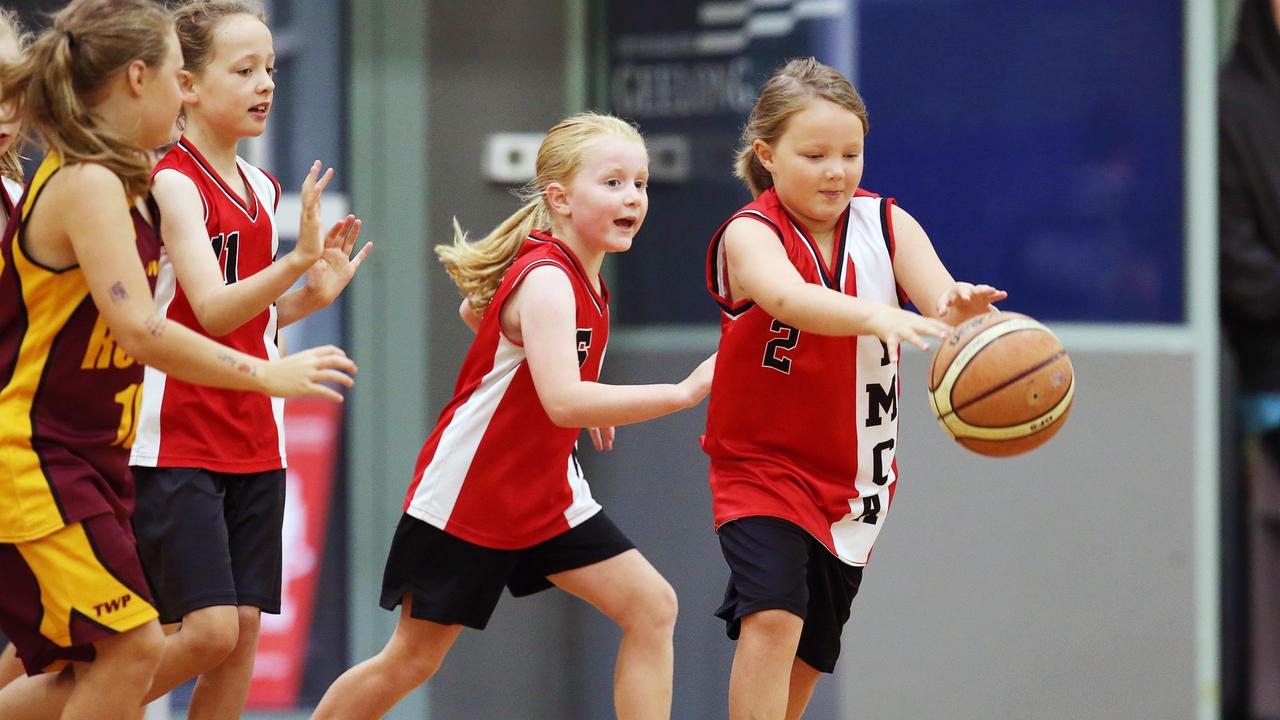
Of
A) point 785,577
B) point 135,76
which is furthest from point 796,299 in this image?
point 135,76

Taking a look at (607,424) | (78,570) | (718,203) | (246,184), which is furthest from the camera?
(718,203)

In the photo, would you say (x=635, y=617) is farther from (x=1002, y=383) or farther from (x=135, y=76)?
(x=135, y=76)

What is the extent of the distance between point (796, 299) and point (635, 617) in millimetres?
998

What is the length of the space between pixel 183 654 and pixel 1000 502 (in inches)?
111

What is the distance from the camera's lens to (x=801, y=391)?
12.5 ft

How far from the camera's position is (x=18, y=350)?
125 inches

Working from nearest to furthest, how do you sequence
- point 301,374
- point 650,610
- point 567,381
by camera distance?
1. point 301,374
2. point 567,381
3. point 650,610

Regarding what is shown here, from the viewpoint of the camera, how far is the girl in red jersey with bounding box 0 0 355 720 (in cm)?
307

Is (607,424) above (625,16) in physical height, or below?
below

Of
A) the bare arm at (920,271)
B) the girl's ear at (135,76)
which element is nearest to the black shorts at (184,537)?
the girl's ear at (135,76)

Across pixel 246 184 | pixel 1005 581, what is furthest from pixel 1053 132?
pixel 246 184

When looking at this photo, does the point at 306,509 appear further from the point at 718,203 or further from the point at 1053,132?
the point at 1053,132

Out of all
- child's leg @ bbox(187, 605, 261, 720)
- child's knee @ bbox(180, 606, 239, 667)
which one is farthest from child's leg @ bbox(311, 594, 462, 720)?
child's knee @ bbox(180, 606, 239, 667)

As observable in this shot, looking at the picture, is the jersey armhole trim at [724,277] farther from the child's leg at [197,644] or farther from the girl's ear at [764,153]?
the child's leg at [197,644]
